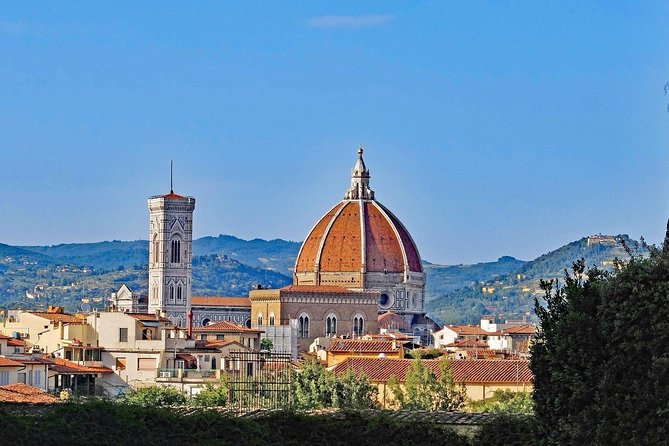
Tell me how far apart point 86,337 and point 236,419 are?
59.9 meters

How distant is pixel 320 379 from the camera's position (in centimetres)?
4631

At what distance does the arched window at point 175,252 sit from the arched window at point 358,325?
24.6 meters

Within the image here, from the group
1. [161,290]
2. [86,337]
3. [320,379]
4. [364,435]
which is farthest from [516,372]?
[161,290]

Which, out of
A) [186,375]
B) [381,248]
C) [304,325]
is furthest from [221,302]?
[186,375]

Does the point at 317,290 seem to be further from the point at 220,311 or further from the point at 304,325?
the point at 220,311

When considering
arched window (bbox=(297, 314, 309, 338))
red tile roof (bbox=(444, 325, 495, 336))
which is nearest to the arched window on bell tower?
arched window (bbox=(297, 314, 309, 338))

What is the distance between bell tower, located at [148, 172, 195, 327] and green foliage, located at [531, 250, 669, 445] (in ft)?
475

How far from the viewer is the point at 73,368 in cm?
6375

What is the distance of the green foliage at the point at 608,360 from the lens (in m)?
17.9

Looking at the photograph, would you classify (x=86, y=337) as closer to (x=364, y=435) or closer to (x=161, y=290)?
(x=364, y=435)

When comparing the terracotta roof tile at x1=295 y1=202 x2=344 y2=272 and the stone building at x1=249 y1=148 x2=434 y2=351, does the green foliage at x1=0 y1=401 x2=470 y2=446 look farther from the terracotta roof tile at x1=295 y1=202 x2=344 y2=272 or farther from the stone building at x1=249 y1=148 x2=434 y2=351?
the terracotta roof tile at x1=295 y1=202 x2=344 y2=272

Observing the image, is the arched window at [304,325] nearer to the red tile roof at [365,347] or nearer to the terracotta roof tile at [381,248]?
the terracotta roof tile at [381,248]

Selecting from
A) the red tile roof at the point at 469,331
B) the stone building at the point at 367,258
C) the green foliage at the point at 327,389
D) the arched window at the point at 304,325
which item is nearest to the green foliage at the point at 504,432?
the green foliage at the point at 327,389

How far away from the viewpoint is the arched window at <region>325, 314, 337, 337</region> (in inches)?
5822
